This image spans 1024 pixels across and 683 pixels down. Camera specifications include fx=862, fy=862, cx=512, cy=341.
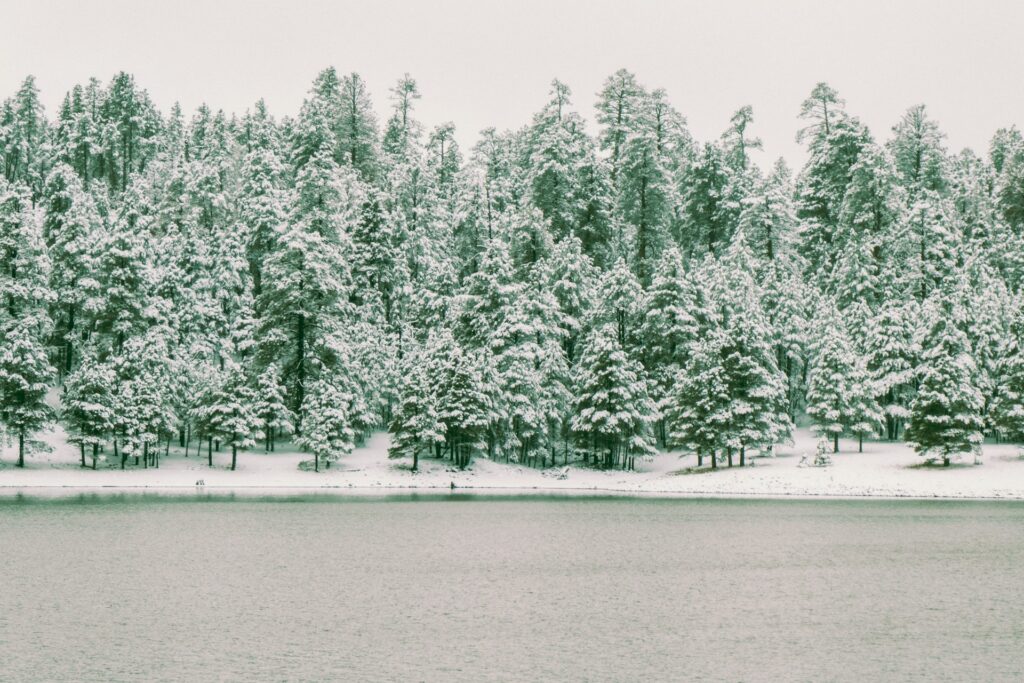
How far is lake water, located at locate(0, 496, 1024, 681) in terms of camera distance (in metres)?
18.2

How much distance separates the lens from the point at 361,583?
26641 millimetres

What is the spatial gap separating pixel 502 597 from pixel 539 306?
44.7 m

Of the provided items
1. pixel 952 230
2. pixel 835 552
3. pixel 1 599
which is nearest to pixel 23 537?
pixel 1 599

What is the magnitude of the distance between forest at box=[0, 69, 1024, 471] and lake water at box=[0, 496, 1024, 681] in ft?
66.4

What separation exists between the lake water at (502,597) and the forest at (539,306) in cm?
2024

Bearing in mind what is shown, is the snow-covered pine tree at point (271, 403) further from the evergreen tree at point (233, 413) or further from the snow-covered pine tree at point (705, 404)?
the snow-covered pine tree at point (705, 404)

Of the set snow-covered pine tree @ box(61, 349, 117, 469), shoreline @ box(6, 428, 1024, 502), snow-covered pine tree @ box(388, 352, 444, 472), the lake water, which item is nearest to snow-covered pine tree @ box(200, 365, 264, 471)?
shoreline @ box(6, 428, 1024, 502)

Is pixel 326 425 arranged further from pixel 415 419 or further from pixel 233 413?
pixel 233 413

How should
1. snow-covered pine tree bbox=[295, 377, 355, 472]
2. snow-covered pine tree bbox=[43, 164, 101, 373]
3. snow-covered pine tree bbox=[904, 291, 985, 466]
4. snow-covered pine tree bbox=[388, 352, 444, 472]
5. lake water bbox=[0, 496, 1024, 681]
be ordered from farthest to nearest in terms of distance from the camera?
snow-covered pine tree bbox=[43, 164, 101, 373], snow-covered pine tree bbox=[388, 352, 444, 472], snow-covered pine tree bbox=[295, 377, 355, 472], snow-covered pine tree bbox=[904, 291, 985, 466], lake water bbox=[0, 496, 1024, 681]

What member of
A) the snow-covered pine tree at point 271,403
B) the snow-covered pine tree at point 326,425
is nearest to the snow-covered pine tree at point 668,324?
the snow-covered pine tree at point 326,425

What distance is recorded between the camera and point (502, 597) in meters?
24.9

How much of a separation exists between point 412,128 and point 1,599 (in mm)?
90925

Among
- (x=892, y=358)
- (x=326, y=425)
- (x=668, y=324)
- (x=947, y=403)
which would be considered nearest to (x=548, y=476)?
(x=668, y=324)

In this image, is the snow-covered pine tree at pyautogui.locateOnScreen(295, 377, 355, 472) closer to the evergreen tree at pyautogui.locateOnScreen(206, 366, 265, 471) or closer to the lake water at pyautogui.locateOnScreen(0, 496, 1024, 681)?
the evergreen tree at pyautogui.locateOnScreen(206, 366, 265, 471)
